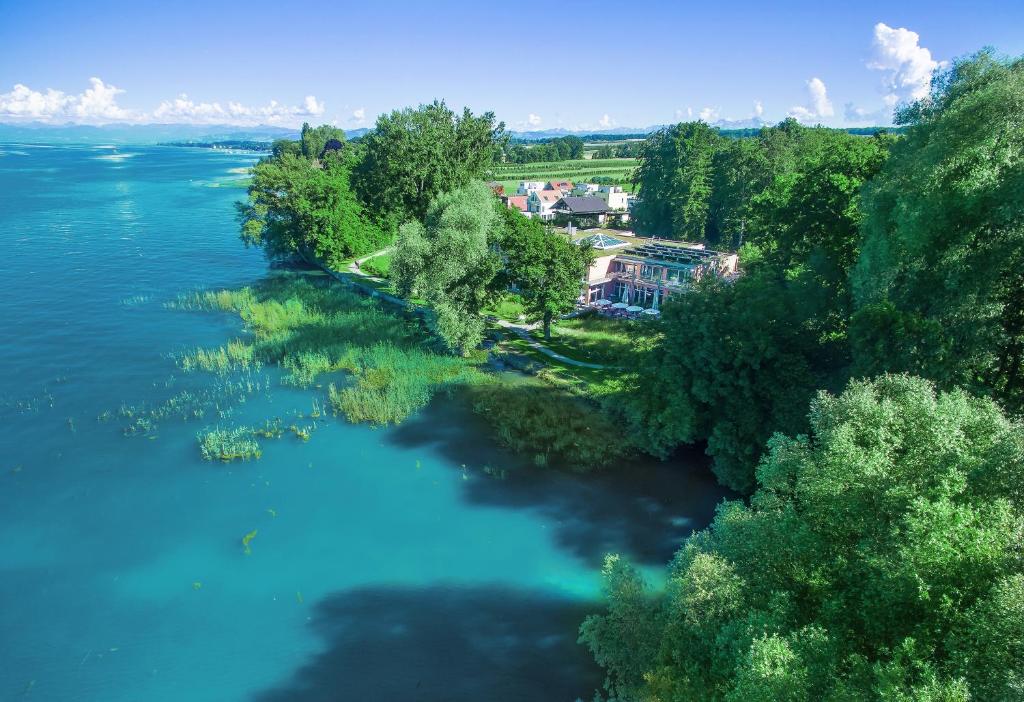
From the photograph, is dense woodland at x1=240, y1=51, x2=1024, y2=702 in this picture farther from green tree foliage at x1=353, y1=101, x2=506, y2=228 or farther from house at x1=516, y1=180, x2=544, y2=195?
house at x1=516, y1=180, x2=544, y2=195

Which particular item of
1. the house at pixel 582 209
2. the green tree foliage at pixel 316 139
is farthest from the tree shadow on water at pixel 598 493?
the green tree foliage at pixel 316 139

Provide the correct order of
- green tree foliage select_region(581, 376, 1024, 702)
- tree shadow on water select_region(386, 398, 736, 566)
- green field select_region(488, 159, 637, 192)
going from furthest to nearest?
green field select_region(488, 159, 637, 192), tree shadow on water select_region(386, 398, 736, 566), green tree foliage select_region(581, 376, 1024, 702)

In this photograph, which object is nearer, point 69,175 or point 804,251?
point 804,251

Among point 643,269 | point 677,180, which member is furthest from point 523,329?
point 677,180

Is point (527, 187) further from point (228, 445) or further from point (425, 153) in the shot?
point (228, 445)

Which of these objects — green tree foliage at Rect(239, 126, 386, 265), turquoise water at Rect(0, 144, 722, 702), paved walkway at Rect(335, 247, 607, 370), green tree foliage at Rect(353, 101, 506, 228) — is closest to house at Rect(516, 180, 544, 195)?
green tree foliage at Rect(239, 126, 386, 265)

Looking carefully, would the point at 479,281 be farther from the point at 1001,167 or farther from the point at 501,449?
the point at 1001,167

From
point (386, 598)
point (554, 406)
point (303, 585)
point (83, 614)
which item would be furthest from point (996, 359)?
point (83, 614)

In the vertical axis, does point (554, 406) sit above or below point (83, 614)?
above
